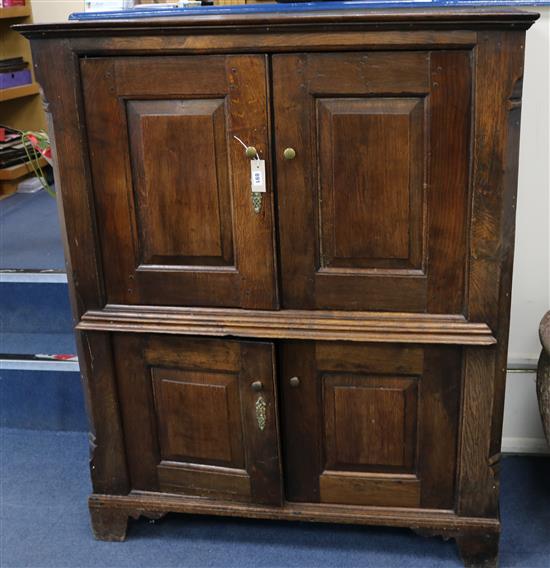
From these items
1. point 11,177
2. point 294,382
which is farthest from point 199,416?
point 11,177

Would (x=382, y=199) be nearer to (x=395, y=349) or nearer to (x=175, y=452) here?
(x=395, y=349)

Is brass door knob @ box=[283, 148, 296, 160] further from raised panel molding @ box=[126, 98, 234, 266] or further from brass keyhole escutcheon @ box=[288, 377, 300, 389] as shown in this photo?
brass keyhole escutcheon @ box=[288, 377, 300, 389]

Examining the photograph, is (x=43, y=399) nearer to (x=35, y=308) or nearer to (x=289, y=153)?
(x=35, y=308)

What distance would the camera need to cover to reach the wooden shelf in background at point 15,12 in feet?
11.2

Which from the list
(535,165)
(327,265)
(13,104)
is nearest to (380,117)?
(327,265)

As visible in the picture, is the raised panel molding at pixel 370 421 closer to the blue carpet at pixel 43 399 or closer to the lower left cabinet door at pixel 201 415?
the lower left cabinet door at pixel 201 415

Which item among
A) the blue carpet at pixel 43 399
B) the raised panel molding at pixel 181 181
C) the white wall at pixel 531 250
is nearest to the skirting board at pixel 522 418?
the white wall at pixel 531 250

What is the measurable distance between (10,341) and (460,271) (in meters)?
1.54

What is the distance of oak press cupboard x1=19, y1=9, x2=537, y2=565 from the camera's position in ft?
4.96

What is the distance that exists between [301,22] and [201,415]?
2.88ft

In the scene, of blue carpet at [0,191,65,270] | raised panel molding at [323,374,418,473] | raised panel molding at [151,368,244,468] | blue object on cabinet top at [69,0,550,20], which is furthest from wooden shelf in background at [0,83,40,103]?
raised panel molding at [323,374,418,473]

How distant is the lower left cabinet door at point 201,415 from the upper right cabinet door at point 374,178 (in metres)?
0.20

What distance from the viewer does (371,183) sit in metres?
1.58

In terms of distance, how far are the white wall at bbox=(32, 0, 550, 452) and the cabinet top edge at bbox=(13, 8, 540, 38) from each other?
1.41 ft
